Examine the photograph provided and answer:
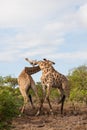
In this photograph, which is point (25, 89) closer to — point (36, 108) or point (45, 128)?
point (36, 108)

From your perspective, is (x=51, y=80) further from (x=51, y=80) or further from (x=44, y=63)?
(x=44, y=63)

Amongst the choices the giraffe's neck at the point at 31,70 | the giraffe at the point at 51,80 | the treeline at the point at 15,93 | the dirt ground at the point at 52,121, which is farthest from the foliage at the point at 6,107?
the giraffe's neck at the point at 31,70

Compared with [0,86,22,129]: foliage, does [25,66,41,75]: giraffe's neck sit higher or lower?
higher

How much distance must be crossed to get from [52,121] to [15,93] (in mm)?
2153

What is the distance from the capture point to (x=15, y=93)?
14.1m

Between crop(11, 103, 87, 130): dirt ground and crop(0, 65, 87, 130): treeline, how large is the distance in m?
0.78

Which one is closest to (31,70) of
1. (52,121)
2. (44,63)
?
(44,63)

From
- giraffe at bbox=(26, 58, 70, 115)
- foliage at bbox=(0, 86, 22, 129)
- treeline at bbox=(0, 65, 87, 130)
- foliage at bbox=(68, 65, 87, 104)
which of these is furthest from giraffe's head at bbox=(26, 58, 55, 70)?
foliage at bbox=(0, 86, 22, 129)

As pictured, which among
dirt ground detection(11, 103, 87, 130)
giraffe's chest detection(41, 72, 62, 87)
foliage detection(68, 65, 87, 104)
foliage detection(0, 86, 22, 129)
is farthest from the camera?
foliage detection(68, 65, 87, 104)

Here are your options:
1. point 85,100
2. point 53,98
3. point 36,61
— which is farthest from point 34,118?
point 53,98

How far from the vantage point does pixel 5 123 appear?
8.53 metres

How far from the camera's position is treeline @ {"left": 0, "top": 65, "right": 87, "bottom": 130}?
8.24m

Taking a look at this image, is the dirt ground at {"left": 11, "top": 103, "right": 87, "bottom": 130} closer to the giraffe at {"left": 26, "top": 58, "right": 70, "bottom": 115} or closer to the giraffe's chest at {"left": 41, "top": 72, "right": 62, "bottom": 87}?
the giraffe at {"left": 26, "top": 58, "right": 70, "bottom": 115}

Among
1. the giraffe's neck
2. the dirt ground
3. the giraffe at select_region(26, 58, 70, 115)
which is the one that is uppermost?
the giraffe's neck
